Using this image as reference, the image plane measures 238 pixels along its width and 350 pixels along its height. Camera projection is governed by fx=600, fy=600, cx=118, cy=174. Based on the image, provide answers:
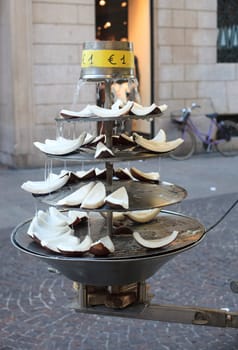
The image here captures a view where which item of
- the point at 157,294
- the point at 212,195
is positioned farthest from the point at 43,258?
the point at 212,195

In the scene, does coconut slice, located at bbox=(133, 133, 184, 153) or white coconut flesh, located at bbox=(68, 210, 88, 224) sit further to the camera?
white coconut flesh, located at bbox=(68, 210, 88, 224)

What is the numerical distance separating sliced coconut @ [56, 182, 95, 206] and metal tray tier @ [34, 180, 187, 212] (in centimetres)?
5

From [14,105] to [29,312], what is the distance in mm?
7044

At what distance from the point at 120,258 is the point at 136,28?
1065 centimetres

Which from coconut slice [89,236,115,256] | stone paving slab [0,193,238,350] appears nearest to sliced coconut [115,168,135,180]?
coconut slice [89,236,115,256]

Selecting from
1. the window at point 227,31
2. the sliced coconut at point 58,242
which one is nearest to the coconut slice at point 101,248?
the sliced coconut at point 58,242

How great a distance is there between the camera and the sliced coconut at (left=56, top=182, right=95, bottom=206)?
2.95m

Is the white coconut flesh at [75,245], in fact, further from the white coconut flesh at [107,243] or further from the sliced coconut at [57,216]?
the sliced coconut at [57,216]

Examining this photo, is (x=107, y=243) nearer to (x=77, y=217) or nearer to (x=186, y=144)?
(x=77, y=217)

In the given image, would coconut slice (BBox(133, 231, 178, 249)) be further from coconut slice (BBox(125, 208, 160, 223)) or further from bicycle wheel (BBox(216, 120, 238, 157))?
bicycle wheel (BBox(216, 120, 238, 157))

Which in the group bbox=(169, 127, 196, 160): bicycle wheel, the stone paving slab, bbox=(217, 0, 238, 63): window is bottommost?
the stone paving slab

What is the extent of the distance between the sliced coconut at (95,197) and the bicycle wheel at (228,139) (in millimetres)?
→ 9955

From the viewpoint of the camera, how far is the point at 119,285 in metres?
3.08

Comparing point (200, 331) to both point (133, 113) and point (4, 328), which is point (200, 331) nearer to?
point (4, 328)
